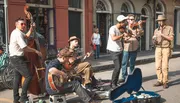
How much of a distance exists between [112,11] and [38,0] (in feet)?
17.8

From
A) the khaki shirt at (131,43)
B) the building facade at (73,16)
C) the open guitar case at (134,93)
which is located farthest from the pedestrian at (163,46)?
the building facade at (73,16)

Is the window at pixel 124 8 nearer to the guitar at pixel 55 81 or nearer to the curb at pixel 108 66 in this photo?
the curb at pixel 108 66

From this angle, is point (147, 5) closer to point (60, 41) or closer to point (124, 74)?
point (60, 41)

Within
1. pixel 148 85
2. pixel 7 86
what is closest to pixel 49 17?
pixel 7 86

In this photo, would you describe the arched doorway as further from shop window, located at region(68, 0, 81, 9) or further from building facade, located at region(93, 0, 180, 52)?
shop window, located at region(68, 0, 81, 9)

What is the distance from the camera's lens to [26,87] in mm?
5871

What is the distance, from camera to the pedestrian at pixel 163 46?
7.25m

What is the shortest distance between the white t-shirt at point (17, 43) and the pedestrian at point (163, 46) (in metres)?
3.49

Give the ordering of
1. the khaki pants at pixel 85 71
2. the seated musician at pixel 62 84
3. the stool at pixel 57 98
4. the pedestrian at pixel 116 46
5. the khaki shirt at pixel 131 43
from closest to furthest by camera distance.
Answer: the seated musician at pixel 62 84
the stool at pixel 57 98
the khaki pants at pixel 85 71
the pedestrian at pixel 116 46
the khaki shirt at pixel 131 43

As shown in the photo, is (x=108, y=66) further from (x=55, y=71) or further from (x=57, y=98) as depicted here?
(x=55, y=71)

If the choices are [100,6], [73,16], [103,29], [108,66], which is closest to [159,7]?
[103,29]

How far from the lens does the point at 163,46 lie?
7.34m

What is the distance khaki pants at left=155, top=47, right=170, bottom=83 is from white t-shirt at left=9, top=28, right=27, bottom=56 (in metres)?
Answer: 3.56

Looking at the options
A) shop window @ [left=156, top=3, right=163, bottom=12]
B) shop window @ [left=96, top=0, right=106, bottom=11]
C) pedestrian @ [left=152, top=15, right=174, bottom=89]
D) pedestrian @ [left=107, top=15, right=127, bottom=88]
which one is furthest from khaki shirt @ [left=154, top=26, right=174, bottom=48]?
shop window @ [left=156, top=3, right=163, bottom=12]
